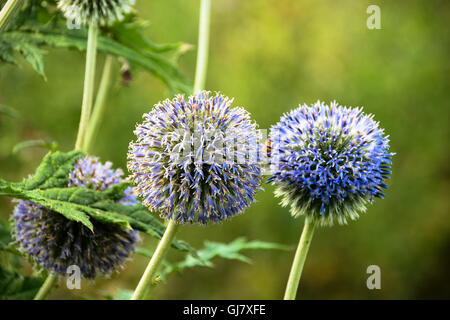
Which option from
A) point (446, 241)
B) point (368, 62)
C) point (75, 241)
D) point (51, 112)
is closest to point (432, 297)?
point (446, 241)

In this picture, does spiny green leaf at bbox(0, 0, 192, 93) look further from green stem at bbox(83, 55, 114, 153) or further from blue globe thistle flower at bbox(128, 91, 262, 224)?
blue globe thistle flower at bbox(128, 91, 262, 224)

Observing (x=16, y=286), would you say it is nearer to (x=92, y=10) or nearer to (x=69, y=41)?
(x=69, y=41)

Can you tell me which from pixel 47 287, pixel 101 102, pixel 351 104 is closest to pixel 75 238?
pixel 47 287

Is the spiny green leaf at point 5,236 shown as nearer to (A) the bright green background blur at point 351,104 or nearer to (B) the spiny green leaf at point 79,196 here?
(B) the spiny green leaf at point 79,196

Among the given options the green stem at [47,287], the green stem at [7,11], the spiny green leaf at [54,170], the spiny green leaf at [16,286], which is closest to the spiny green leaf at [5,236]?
the spiny green leaf at [16,286]

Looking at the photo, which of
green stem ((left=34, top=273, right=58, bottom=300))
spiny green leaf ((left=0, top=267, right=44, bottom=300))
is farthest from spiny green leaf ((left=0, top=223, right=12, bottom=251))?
green stem ((left=34, top=273, right=58, bottom=300))
